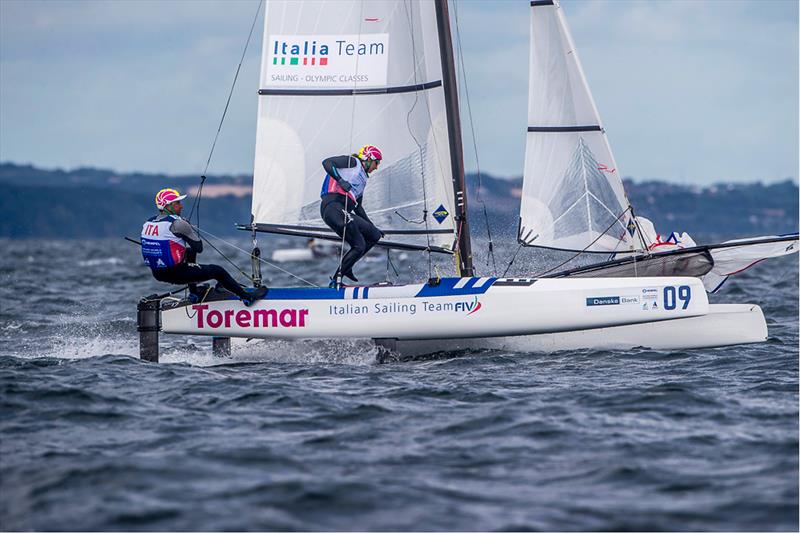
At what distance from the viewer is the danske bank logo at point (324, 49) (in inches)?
464

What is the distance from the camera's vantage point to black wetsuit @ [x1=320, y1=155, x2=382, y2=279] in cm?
1102

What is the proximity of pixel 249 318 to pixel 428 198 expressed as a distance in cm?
233

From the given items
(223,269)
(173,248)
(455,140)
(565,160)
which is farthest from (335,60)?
(173,248)

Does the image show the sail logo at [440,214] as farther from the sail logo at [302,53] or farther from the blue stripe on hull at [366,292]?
the sail logo at [302,53]

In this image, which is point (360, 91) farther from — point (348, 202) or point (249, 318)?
point (249, 318)

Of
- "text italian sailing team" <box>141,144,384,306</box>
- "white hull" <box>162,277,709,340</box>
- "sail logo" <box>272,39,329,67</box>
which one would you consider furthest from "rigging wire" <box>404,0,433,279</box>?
"white hull" <box>162,277,709,340</box>

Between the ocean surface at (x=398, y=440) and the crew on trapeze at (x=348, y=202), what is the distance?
942 millimetres

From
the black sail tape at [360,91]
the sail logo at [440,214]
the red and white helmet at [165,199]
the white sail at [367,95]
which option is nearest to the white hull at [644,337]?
the white sail at [367,95]

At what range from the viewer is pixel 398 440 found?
6.91 m

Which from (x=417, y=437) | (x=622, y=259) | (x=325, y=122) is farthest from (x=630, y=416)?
(x=325, y=122)

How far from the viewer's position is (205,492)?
5.72 meters

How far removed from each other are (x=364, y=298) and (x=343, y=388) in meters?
1.94

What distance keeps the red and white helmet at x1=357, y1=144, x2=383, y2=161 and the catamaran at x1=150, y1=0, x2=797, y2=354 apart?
2.00 ft

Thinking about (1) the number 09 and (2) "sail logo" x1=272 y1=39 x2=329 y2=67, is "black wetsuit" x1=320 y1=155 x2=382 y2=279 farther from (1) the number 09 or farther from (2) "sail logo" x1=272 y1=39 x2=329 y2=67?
(1) the number 09
